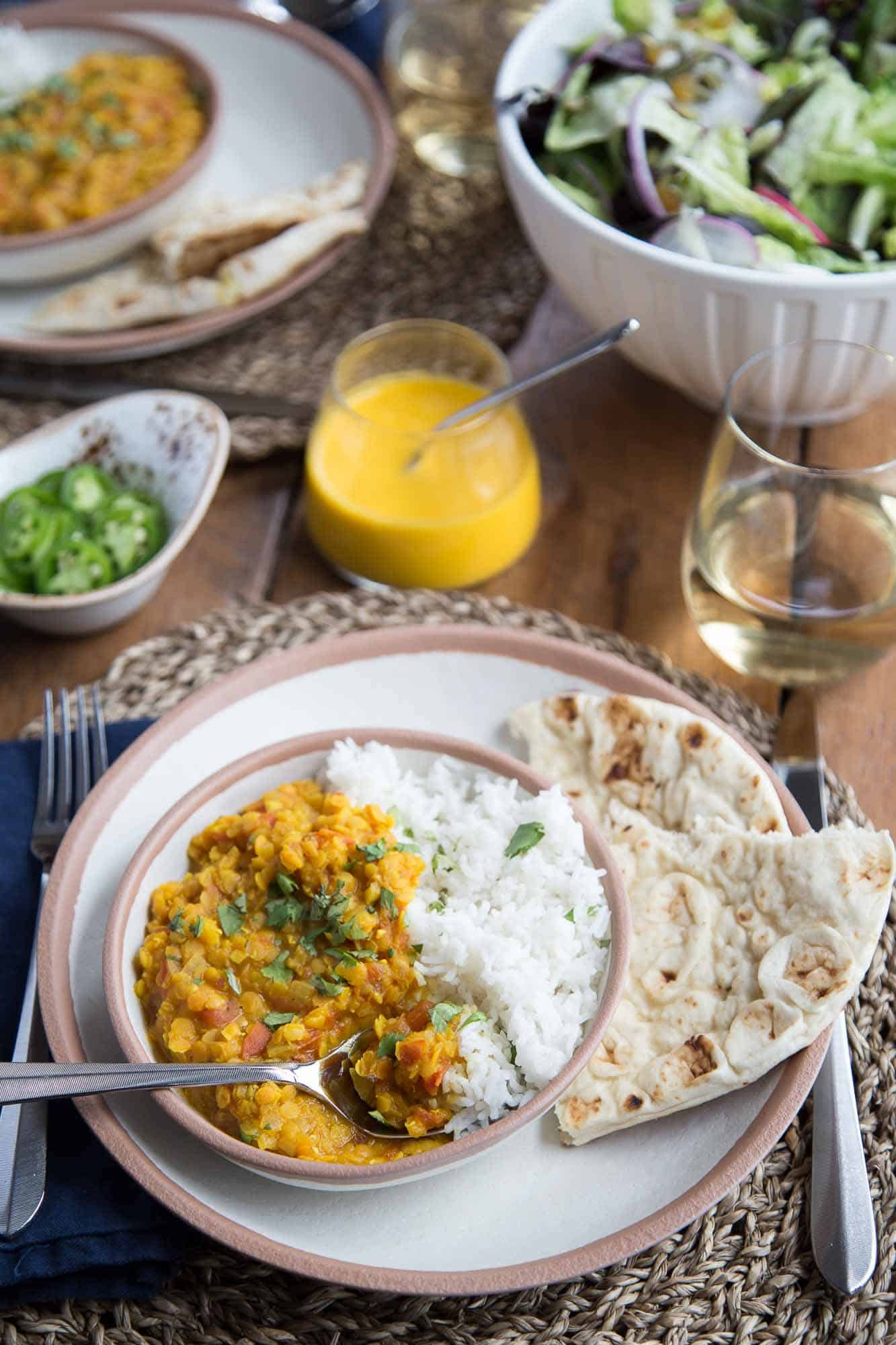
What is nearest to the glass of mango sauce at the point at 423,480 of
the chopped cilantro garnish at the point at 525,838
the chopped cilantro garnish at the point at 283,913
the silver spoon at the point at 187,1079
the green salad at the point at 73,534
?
the green salad at the point at 73,534

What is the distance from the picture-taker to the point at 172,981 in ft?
6.30

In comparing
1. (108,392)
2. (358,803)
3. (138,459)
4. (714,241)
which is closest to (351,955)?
(358,803)

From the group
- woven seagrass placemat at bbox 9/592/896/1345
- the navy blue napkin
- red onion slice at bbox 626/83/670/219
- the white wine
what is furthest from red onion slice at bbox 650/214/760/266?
the navy blue napkin

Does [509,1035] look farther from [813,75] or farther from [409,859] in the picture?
[813,75]

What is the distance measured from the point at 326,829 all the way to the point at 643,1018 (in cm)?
A: 55

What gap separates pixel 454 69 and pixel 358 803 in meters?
2.60

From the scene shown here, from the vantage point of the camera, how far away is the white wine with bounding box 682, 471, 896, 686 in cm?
250

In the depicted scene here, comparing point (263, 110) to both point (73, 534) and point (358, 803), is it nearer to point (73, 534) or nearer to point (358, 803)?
point (73, 534)

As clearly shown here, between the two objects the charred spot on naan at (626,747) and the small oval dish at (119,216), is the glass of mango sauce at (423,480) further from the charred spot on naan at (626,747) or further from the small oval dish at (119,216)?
the small oval dish at (119,216)

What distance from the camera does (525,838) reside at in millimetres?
2035

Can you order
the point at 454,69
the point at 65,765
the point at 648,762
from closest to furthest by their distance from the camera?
the point at 648,762
the point at 65,765
the point at 454,69

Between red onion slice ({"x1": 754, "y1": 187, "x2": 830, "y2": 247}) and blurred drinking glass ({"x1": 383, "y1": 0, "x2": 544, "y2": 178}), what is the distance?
1178 millimetres

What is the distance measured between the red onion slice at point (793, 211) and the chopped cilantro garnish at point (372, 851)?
1.63 m

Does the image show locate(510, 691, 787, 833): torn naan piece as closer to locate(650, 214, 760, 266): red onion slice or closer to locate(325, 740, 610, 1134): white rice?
locate(325, 740, 610, 1134): white rice
